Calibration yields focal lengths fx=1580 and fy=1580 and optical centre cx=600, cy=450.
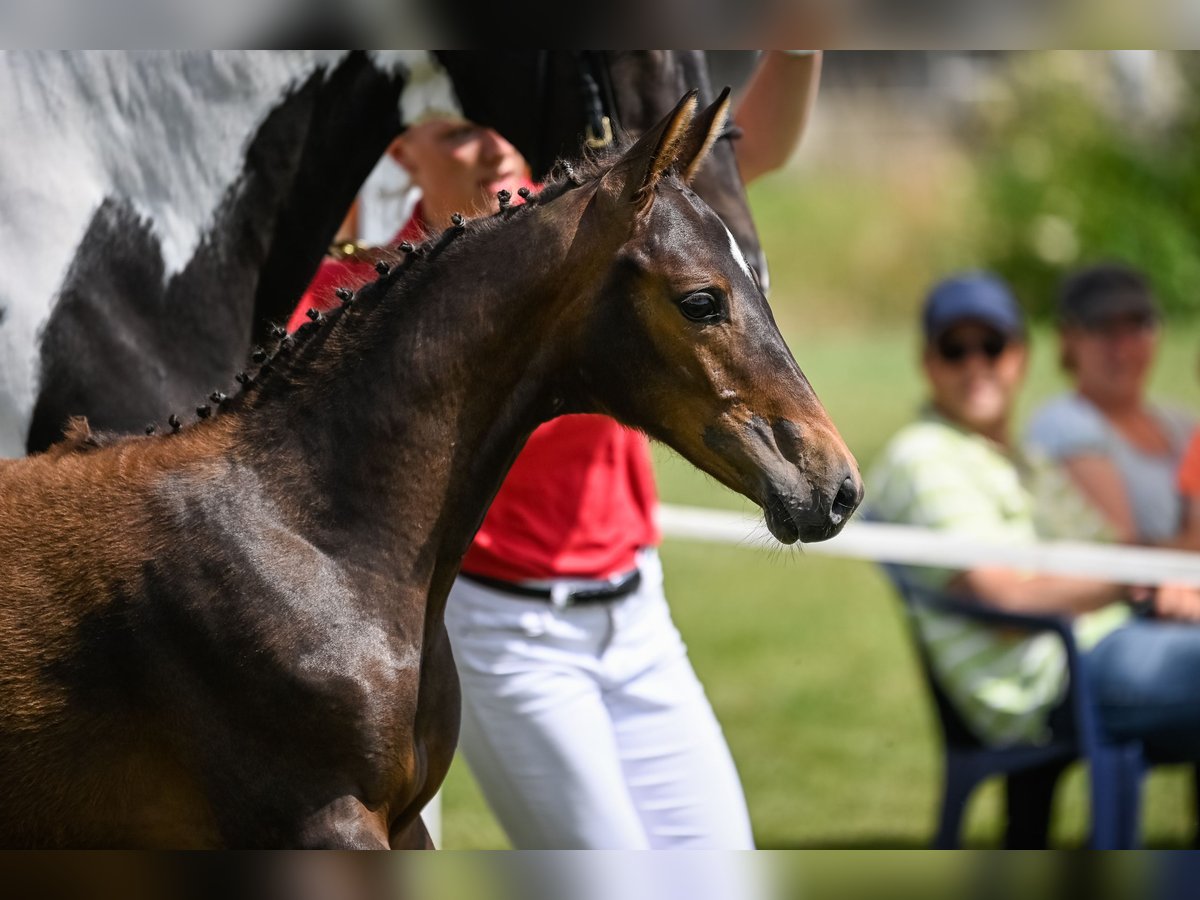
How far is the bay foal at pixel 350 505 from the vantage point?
180 centimetres

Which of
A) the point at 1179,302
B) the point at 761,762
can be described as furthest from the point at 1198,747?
the point at 1179,302

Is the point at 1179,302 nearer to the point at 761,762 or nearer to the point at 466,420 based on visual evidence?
the point at 761,762

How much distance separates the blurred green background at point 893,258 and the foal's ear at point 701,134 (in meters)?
4.13

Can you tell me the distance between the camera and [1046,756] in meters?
3.96

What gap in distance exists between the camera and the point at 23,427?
7.32 feet

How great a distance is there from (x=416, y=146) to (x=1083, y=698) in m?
2.23

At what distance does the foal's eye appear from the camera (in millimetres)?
1786

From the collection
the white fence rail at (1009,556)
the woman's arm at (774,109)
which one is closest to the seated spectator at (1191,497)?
the white fence rail at (1009,556)

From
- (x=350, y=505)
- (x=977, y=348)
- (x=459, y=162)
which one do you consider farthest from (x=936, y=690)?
(x=350, y=505)

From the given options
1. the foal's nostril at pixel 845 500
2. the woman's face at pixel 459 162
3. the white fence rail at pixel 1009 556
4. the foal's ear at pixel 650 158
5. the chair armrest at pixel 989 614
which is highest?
the woman's face at pixel 459 162

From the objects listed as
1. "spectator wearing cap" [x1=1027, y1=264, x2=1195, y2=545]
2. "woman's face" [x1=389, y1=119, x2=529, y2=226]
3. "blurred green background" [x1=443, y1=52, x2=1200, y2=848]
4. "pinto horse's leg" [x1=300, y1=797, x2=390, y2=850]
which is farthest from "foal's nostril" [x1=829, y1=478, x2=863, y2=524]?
"blurred green background" [x1=443, y1=52, x2=1200, y2=848]

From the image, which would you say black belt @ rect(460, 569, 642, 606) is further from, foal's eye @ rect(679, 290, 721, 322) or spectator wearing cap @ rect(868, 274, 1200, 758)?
spectator wearing cap @ rect(868, 274, 1200, 758)

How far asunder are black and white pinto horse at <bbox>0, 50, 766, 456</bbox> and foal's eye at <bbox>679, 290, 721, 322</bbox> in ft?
1.12

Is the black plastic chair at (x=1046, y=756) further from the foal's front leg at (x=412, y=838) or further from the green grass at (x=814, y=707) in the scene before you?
the foal's front leg at (x=412, y=838)
